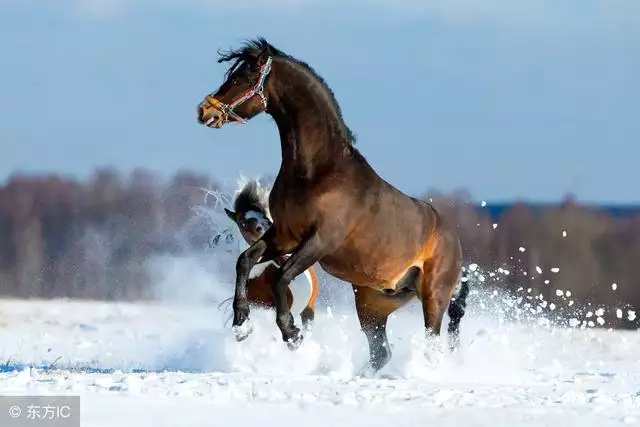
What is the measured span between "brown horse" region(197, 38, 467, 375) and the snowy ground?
764mm

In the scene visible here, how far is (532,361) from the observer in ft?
38.7

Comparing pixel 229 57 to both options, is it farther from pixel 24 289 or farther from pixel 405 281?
pixel 24 289

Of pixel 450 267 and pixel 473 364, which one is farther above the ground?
pixel 450 267

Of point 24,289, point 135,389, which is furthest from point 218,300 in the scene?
point 24,289

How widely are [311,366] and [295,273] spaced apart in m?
1.17

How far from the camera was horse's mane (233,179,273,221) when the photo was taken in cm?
1001

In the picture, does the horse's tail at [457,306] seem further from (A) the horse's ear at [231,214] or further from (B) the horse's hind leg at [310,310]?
(A) the horse's ear at [231,214]

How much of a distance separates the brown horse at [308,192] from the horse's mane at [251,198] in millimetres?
1213

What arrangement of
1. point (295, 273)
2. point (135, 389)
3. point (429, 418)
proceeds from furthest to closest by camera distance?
point (295, 273) < point (135, 389) < point (429, 418)

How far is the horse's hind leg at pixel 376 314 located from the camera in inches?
391

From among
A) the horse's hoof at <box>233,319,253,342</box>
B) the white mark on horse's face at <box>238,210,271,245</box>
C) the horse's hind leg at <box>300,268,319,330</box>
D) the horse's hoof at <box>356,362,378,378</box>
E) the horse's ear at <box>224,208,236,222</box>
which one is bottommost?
the horse's hoof at <box>356,362,378,378</box>

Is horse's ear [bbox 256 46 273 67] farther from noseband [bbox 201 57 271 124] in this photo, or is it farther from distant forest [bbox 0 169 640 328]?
distant forest [bbox 0 169 640 328]

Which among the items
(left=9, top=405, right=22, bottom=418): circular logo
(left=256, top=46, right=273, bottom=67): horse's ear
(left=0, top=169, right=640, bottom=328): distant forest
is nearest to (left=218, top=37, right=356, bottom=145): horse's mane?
(left=256, top=46, right=273, bottom=67): horse's ear

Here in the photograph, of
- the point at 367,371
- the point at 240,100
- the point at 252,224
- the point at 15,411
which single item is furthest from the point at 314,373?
the point at 15,411
